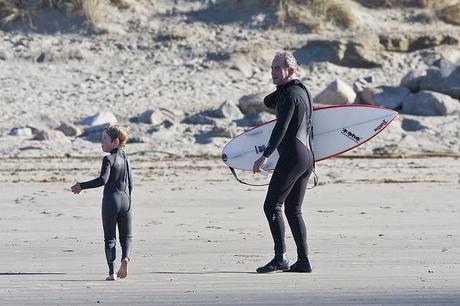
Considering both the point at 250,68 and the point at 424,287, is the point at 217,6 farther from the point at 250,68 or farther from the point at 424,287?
the point at 424,287

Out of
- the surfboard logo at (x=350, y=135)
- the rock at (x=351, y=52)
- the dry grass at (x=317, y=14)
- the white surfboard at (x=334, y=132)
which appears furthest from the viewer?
the dry grass at (x=317, y=14)

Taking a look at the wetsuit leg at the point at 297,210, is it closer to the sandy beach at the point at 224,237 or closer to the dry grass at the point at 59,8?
the sandy beach at the point at 224,237

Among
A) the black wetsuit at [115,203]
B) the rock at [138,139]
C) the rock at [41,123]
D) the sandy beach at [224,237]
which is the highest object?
the black wetsuit at [115,203]

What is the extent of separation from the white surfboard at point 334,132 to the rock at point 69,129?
8.36 meters

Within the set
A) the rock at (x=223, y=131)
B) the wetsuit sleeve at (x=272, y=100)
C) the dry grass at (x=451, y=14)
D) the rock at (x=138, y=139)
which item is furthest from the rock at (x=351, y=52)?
the wetsuit sleeve at (x=272, y=100)

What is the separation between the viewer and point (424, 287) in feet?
26.0

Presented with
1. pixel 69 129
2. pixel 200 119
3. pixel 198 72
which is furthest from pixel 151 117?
pixel 198 72

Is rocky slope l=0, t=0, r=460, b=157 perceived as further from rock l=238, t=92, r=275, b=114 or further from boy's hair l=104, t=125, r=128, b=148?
boy's hair l=104, t=125, r=128, b=148

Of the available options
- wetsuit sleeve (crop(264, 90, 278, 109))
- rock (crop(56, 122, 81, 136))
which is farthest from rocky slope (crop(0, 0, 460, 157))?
wetsuit sleeve (crop(264, 90, 278, 109))

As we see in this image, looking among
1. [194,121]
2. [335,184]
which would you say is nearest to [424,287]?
[335,184]

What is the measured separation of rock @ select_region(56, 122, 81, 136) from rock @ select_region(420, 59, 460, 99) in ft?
18.5

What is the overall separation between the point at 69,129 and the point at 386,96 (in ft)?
16.8

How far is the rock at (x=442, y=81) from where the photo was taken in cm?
2012

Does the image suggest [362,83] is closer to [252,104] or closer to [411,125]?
[411,125]
